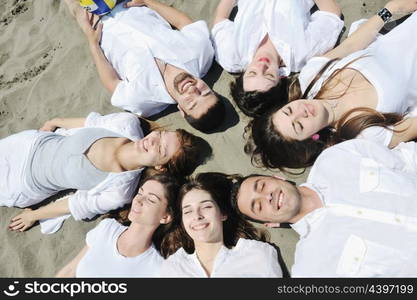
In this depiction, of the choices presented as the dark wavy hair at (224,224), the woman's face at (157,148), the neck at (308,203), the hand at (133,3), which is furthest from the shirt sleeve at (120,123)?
the neck at (308,203)

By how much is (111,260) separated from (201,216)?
103 centimetres

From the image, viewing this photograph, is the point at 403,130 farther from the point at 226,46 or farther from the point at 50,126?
the point at 50,126

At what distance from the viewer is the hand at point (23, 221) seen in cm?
440

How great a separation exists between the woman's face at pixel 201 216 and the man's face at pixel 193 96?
839 mm

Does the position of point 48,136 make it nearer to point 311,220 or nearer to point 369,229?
point 311,220

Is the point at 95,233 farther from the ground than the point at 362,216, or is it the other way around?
the point at 362,216

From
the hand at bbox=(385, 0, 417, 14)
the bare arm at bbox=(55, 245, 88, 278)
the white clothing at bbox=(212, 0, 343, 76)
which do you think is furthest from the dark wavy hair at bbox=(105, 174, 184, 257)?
the hand at bbox=(385, 0, 417, 14)

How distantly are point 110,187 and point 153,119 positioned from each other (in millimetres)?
1028

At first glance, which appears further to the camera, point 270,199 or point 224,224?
point 224,224

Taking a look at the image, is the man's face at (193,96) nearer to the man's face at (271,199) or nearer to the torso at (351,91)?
the man's face at (271,199)

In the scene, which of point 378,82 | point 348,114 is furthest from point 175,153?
point 378,82

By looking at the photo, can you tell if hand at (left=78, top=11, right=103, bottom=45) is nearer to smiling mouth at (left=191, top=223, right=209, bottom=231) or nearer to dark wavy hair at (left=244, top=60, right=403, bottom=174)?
dark wavy hair at (left=244, top=60, right=403, bottom=174)

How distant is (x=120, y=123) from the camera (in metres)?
4.22

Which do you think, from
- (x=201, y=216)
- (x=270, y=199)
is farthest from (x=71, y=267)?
(x=270, y=199)
